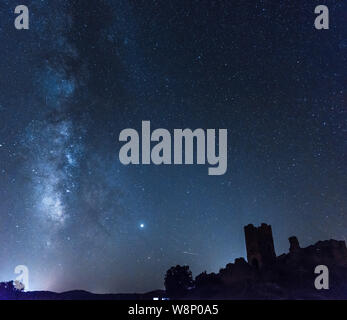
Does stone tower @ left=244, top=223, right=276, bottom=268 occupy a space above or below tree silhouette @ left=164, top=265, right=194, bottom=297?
above

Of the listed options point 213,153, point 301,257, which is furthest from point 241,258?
point 213,153

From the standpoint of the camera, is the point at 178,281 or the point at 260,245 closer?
the point at 260,245

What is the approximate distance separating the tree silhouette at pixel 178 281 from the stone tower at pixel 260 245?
44.5ft

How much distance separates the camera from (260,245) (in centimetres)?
7212

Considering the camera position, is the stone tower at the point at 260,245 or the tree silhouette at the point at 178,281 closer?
the stone tower at the point at 260,245

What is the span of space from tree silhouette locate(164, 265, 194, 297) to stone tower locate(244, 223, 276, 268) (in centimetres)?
1356

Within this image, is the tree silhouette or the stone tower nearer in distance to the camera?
the stone tower

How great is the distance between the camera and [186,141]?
22.1m

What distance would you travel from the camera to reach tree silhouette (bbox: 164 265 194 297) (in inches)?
2943

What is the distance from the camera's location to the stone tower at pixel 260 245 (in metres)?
71.1

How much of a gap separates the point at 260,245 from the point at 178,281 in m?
18.7

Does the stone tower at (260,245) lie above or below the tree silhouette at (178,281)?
above
